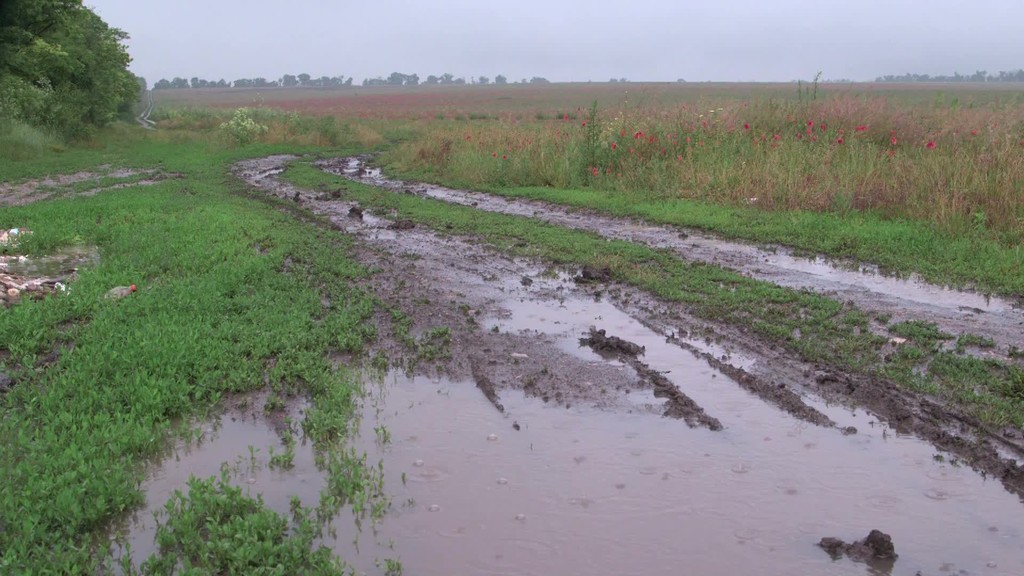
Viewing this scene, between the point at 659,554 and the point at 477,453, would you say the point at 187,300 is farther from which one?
the point at 659,554

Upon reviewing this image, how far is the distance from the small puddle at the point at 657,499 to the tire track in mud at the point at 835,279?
2.39 metres

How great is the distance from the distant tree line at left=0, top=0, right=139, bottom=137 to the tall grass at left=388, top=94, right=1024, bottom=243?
38.9ft

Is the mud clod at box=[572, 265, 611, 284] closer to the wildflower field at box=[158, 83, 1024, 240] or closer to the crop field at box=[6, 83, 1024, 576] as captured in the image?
the crop field at box=[6, 83, 1024, 576]

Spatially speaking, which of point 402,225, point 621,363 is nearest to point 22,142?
point 402,225

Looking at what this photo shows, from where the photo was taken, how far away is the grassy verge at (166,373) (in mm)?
3648

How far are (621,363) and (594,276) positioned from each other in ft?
8.34

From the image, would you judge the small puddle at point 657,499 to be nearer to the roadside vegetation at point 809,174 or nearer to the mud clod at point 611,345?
the mud clod at point 611,345

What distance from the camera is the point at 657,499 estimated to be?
412cm

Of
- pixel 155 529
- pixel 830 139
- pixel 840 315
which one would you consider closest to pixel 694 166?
pixel 830 139

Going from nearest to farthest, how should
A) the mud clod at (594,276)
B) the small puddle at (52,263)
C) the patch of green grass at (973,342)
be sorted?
the patch of green grass at (973,342)
the mud clod at (594,276)
the small puddle at (52,263)

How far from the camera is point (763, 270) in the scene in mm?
8766

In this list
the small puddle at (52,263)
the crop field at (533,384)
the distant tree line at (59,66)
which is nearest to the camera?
the crop field at (533,384)

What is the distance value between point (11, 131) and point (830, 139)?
2375 cm

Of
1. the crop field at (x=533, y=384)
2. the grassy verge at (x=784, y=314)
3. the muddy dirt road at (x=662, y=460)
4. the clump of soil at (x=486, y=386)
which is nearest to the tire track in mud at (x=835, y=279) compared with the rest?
the crop field at (x=533, y=384)
